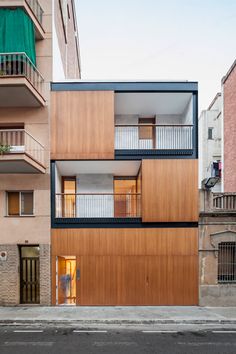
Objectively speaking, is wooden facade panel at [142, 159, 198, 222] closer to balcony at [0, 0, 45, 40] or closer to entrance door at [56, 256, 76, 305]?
entrance door at [56, 256, 76, 305]

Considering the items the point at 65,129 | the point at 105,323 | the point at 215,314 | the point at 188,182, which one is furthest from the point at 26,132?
the point at 215,314

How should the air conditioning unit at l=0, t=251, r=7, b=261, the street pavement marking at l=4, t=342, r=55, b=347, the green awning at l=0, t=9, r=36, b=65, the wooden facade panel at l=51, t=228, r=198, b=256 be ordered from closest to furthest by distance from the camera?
the street pavement marking at l=4, t=342, r=55, b=347 < the green awning at l=0, t=9, r=36, b=65 < the wooden facade panel at l=51, t=228, r=198, b=256 < the air conditioning unit at l=0, t=251, r=7, b=261

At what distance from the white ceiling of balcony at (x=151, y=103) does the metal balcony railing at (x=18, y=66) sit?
3905mm

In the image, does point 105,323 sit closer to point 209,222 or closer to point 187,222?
point 187,222

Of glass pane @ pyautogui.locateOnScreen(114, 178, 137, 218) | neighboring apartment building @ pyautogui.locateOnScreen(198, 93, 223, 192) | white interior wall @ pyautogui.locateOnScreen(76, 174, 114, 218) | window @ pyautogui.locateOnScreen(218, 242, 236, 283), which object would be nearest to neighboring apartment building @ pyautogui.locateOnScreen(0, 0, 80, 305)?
white interior wall @ pyautogui.locateOnScreen(76, 174, 114, 218)

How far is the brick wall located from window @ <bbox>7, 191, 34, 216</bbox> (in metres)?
13.4

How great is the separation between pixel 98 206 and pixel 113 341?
19.6 feet

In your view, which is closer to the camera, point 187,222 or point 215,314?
point 215,314

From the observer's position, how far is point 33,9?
12.4 meters

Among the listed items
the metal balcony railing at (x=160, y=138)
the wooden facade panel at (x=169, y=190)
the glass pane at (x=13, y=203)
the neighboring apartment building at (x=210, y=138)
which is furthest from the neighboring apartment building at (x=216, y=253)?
the neighboring apartment building at (x=210, y=138)

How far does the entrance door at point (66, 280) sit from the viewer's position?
12070 millimetres

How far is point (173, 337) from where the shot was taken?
8.58m

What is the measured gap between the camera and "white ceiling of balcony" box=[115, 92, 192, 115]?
1243 cm

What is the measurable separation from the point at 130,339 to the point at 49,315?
3628 mm
